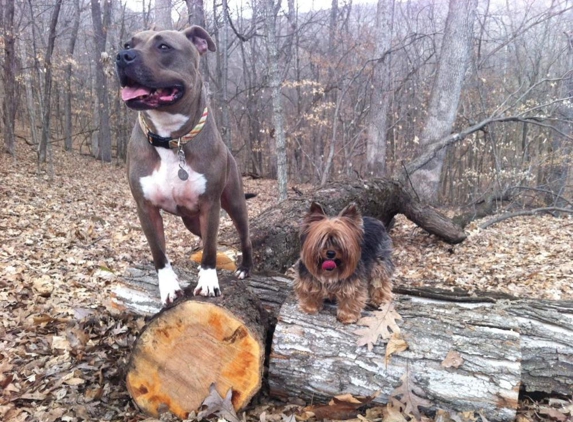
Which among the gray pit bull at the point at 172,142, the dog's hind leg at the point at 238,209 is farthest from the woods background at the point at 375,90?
the gray pit bull at the point at 172,142

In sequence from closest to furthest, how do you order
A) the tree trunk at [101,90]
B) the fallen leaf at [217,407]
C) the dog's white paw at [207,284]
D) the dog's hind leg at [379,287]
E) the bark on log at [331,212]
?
the fallen leaf at [217,407], the dog's white paw at [207,284], the dog's hind leg at [379,287], the bark on log at [331,212], the tree trunk at [101,90]

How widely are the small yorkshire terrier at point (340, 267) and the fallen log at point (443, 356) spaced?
15cm

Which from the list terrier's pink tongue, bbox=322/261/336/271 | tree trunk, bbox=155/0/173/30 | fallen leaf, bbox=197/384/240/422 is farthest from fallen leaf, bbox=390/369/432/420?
tree trunk, bbox=155/0/173/30

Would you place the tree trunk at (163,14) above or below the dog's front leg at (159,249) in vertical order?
above

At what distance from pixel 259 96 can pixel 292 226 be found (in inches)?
755

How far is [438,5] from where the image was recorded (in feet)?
64.9

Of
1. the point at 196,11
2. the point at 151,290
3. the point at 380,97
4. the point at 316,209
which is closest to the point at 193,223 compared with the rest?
the point at 151,290

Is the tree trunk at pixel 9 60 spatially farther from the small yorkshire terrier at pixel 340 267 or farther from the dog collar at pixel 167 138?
the small yorkshire terrier at pixel 340 267

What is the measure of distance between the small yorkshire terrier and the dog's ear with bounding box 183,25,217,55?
5.20 ft

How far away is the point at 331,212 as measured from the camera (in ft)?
21.2

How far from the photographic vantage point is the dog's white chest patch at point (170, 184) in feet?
10.4

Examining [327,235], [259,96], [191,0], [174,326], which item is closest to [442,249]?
[327,235]

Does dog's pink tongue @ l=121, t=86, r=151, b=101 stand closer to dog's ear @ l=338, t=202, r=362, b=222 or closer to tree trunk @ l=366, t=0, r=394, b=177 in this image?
dog's ear @ l=338, t=202, r=362, b=222

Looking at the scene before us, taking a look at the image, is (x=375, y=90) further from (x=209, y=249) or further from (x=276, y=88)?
(x=209, y=249)
